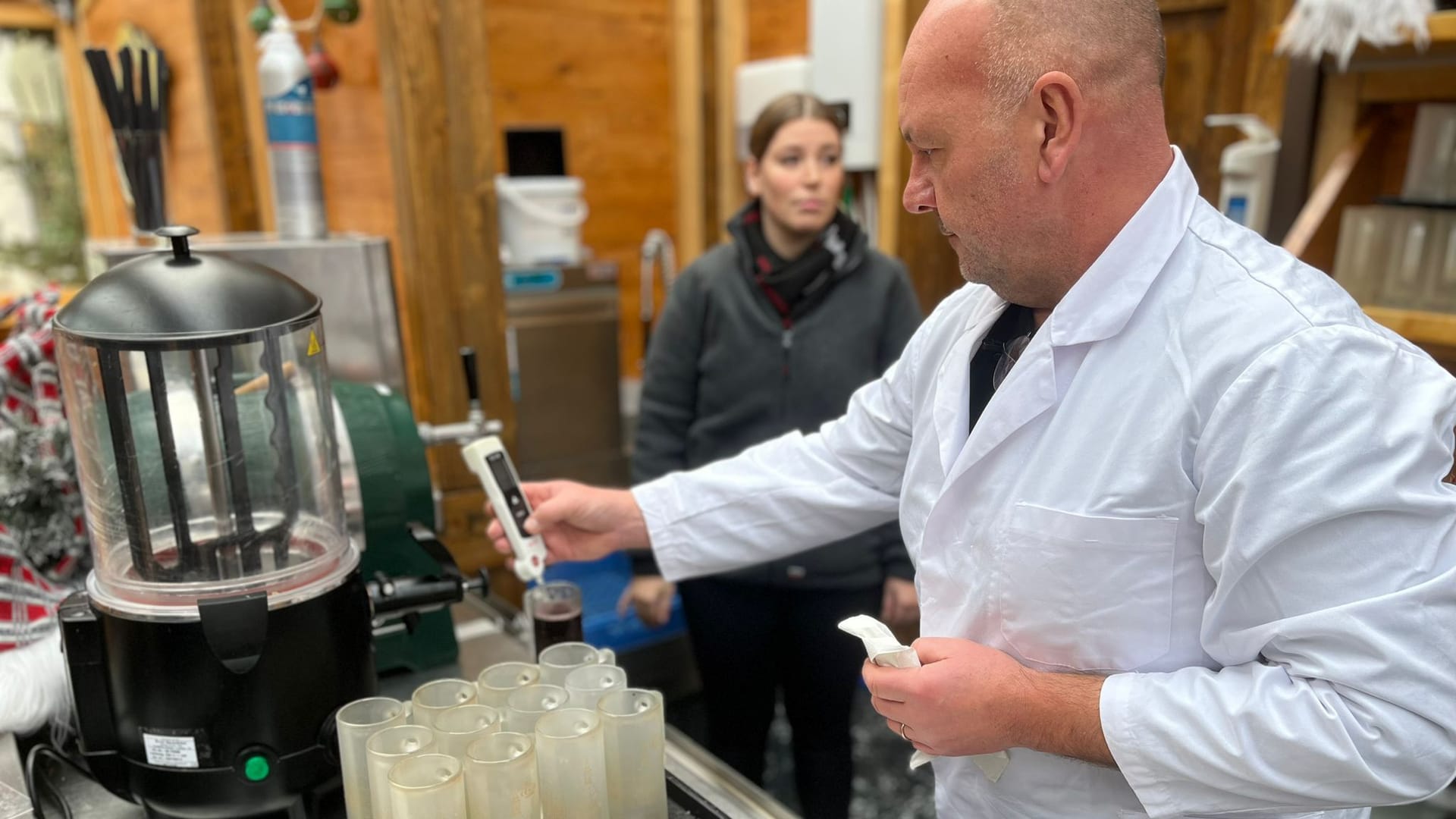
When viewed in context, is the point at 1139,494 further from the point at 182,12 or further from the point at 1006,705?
the point at 182,12

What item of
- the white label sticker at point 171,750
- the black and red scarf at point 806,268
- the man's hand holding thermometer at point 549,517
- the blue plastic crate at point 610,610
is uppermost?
the black and red scarf at point 806,268

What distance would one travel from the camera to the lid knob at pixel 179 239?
89 centimetres

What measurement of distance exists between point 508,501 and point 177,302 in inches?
18.1

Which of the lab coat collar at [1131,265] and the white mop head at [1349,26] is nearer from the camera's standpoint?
the lab coat collar at [1131,265]

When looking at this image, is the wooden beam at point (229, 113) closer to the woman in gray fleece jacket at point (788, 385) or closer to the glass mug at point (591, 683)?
the woman in gray fleece jacket at point (788, 385)

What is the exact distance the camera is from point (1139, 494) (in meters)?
0.78

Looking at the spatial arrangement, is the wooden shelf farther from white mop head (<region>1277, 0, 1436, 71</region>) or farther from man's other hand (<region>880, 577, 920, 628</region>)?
man's other hand (<region>880, 577, 920, 628</region>)

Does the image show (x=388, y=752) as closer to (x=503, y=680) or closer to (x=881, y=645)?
(x=503, y=680)

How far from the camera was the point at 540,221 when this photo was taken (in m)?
2.83

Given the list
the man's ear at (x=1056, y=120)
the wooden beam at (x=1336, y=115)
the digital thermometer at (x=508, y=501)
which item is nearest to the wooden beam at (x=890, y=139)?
the wooden beam at (x=1336, y=115)

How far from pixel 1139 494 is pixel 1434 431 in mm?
204

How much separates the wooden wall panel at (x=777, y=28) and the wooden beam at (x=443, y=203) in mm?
1338

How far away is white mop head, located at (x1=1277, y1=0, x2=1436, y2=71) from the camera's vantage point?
160 cm

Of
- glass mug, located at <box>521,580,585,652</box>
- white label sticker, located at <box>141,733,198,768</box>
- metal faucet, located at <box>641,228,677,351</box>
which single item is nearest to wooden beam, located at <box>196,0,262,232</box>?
metal faucet, located at <box>641,228,677,351</box>
